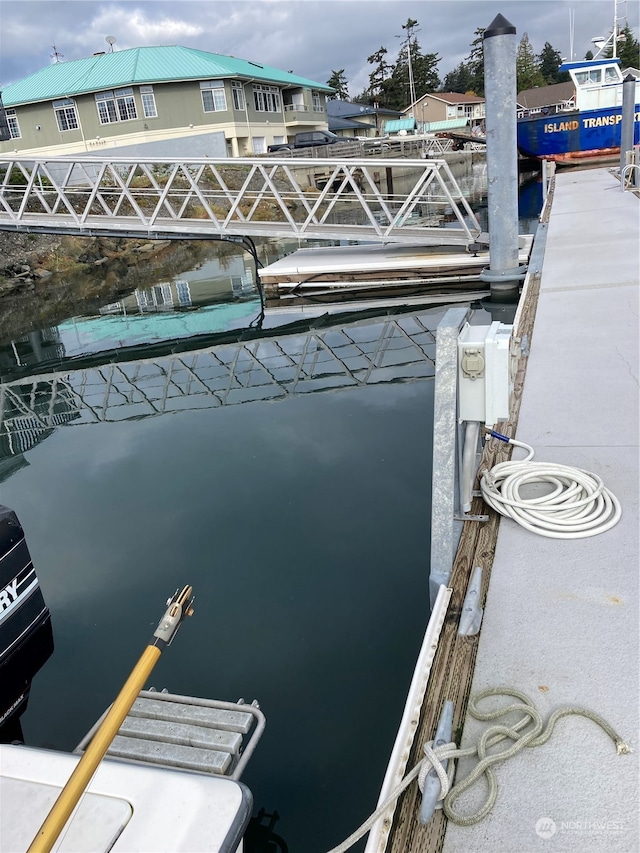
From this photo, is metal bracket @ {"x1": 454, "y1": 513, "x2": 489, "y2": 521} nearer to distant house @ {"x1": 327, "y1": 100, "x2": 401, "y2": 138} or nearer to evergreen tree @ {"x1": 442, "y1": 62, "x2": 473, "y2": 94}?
distant house @ {"x1": 327, "y1": 100, "x2": 401, "y2": 138}

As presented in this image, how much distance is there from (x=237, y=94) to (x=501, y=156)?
31.1m

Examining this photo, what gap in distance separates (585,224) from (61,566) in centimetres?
968

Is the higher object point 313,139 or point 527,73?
point 527,73

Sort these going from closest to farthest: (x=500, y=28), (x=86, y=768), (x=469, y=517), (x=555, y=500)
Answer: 1. (x=86, y=768)
2. (x=555, y=500)
3. (x=469, y=517)
4. (x=500, y=28)

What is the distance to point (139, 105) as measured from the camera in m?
35.0

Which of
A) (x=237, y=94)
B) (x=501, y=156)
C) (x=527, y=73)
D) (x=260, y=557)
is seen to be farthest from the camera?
(x=527, y=73)

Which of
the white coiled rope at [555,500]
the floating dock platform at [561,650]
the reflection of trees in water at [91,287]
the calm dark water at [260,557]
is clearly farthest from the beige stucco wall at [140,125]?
the white coiled rope at [555,500]

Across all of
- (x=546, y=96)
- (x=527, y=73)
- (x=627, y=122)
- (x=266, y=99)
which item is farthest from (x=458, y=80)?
(x=627, y=122)

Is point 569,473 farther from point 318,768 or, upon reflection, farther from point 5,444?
point 5,444

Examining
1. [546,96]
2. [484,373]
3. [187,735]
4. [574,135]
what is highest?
[546,96]

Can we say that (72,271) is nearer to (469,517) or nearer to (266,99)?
(469,517)

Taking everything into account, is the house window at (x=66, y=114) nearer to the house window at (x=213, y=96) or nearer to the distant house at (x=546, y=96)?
the house window at (x=213, y=96)

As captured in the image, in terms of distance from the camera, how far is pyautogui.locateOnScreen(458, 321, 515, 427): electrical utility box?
2574 mm

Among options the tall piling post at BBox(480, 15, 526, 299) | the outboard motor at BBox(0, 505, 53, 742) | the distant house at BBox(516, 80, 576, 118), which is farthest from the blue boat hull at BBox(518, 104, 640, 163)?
the distant house at BBox(516, 80, 576, 118)
